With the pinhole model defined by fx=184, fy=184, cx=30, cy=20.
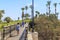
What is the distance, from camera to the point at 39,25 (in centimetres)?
4588

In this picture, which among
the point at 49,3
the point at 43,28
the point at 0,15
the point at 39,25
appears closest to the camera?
the point at 43,28

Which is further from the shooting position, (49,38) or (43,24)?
(43,24)

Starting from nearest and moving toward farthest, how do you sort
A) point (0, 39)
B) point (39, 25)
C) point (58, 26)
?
1. point (0, 39)
2. point (39, 25)
3. point (58, 26)

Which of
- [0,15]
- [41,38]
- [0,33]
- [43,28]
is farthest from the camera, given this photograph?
[0,15]

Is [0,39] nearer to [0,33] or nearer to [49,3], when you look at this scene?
[0,33]

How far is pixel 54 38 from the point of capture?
4022 centimetres

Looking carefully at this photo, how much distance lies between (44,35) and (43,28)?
372 centimetres

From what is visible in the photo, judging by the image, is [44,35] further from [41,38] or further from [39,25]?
[39,25]

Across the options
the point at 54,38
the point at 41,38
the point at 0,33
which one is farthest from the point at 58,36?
the point at 0,33

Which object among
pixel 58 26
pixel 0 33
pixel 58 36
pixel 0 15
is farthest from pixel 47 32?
pixel 0 15

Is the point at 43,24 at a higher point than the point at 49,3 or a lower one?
lower

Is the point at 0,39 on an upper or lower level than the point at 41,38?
upper

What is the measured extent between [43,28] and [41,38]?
15.4 feet

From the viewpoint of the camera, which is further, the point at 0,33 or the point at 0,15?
the point at 0,15
